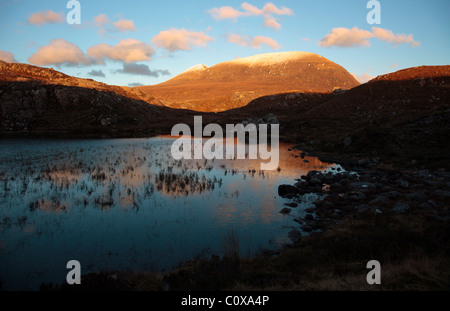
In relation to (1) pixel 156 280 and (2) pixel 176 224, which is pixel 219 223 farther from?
(1) pixel 156 280

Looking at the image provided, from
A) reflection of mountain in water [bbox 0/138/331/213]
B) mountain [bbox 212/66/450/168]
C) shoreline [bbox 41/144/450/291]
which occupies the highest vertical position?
mountain [bbox 212/66/450/168]

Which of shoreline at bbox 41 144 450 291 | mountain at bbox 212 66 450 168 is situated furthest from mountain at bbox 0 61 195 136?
shoreline at bbox 41 144 450 291

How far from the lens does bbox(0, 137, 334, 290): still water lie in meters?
10.4

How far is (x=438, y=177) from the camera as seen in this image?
19578mm

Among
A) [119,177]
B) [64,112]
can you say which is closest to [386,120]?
[119,177]

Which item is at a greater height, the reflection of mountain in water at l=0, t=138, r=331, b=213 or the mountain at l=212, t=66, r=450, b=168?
the mountain at l=212, t=66, r=450, b=168

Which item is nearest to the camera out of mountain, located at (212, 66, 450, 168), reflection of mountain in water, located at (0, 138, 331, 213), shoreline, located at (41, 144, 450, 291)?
shoreline, located at (41, 144, 450, 291)

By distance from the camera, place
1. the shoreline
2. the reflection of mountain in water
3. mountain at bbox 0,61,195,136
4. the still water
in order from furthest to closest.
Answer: mountain at bbox 0,61,195,136
the reflection of mountain in water
the still water
the shoreline

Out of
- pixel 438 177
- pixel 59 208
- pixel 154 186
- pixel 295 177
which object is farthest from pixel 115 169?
pixel 438 177

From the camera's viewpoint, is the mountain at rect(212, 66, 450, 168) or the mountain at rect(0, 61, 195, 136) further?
the mountain at rect(0, 61, 195, 136)

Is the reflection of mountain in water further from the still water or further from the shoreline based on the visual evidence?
the shoreline

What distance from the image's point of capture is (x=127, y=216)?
14625mm

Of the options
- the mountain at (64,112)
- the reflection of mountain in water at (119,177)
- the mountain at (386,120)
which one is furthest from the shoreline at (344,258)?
the mountain at (64,112)
